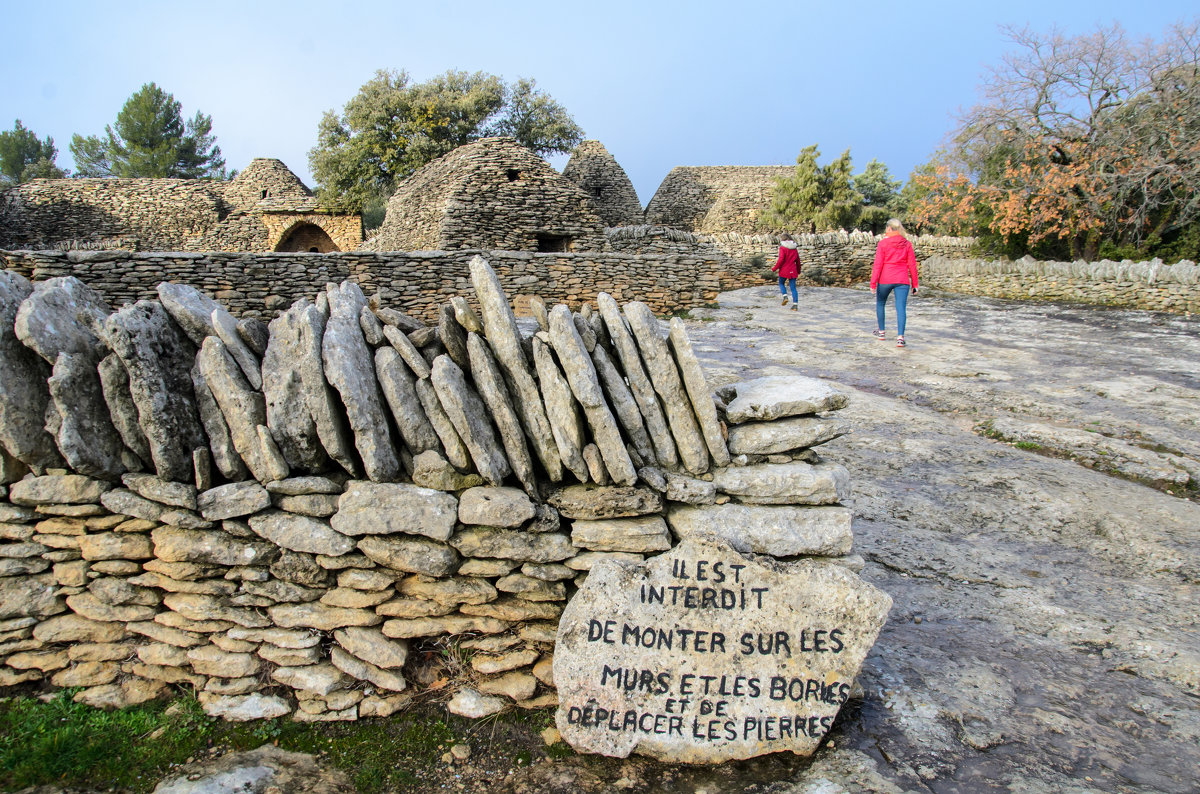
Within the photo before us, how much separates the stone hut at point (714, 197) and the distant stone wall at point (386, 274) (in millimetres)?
19413

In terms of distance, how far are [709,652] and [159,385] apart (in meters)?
2.71

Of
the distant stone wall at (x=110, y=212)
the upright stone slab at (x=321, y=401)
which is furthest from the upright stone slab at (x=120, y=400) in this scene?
the distant stone wall at (x=110, y=212)

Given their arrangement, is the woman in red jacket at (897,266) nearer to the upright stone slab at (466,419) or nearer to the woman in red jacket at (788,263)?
the woman in red jacket at (788,263)

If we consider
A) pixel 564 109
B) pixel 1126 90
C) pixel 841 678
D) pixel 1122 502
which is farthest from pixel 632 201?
pixel 841 678

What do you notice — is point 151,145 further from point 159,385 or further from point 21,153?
point 159,385

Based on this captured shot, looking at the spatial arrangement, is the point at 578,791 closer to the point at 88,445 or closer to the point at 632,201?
the point at 88,445

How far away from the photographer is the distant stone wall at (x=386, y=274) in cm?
1309

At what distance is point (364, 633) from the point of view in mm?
2955

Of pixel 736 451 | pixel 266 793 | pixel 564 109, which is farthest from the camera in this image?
pixel 564 109

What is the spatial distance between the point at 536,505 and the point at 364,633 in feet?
3.27

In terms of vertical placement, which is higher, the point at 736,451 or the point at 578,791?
the point at 736,451

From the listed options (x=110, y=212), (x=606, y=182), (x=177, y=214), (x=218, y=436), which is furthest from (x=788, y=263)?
(x=110, y=212)

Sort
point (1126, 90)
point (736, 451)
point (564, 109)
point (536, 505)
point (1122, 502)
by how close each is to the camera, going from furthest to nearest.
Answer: point (564, 109) → point (1126, 90) → point (1122, 502) → point (736, 451) → point (536, 505)

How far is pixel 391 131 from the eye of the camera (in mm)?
31562
